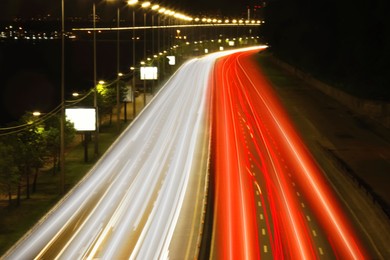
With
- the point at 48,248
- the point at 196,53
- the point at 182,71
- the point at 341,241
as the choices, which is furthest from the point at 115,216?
the point at 196,53

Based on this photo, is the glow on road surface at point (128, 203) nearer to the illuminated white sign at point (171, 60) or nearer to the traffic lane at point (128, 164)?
the traffic lane at point (128, 164)

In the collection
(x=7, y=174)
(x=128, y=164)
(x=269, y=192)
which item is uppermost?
(x=7, y=174)

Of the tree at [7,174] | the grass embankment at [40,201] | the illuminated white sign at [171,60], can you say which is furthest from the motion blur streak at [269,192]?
the illuminated white sign at [171,60]

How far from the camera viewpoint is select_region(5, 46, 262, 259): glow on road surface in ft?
79.8

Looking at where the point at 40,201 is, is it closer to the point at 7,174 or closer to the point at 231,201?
the point at 7,174

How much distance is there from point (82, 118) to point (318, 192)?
16826 millimetres

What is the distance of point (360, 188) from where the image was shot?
35031mm

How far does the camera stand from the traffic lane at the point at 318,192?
2682 cm

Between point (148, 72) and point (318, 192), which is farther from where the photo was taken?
point (148, 72)

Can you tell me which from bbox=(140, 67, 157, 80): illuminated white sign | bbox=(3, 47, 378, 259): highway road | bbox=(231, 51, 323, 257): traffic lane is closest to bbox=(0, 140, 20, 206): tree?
bbox=(3, 47, 378, 259): highway road

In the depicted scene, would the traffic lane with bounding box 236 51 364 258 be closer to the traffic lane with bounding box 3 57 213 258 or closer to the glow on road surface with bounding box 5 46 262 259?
the glow on road surface with bounding box 5 46 262 259

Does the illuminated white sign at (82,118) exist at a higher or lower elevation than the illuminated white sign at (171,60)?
lower

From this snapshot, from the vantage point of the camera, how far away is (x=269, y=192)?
112 feet

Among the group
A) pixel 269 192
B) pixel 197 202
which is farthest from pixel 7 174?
pixel 269 192
